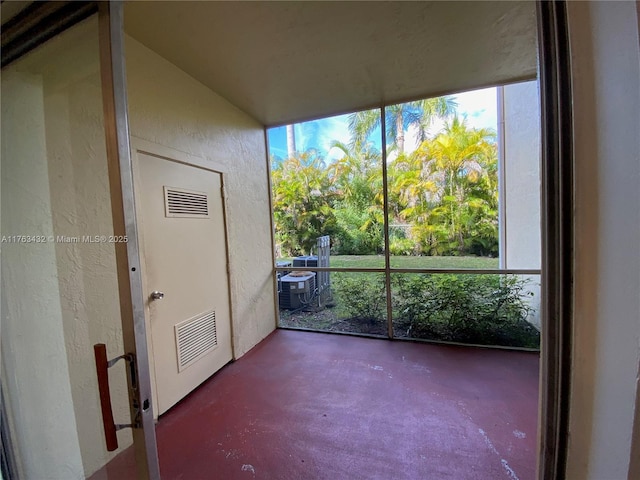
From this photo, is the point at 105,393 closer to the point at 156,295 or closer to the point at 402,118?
the point at 156,295

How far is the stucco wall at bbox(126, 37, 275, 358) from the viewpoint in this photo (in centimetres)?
176

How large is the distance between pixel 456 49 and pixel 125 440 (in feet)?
10.3

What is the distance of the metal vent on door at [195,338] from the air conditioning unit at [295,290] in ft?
4.16

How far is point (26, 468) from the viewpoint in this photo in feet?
3.14

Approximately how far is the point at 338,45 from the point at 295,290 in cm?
271

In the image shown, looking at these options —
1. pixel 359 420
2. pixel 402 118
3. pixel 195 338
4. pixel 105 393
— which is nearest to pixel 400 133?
pixel 402 118

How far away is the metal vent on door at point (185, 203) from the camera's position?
194 centimetres

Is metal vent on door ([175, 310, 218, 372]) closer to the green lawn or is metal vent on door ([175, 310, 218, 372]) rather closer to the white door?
the white door

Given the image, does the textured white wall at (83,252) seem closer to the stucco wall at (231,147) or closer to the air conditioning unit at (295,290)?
the stucco wall at (231,147)

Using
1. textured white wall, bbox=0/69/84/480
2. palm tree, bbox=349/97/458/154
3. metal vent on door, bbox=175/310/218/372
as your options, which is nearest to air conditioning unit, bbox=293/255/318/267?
metal vent on door, bbox=175/310/218/372

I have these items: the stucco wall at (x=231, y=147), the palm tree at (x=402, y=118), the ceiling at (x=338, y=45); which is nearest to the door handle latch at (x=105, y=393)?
the stucco wall at (x=231, y=147)

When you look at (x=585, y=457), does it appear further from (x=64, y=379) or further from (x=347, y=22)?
(x=347, y=22)

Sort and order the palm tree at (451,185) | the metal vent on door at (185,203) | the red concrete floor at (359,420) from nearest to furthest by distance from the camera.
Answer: the red concrete floor at (359,420)
the metal vent on door at (185,203)
the palm tree at (451,185)

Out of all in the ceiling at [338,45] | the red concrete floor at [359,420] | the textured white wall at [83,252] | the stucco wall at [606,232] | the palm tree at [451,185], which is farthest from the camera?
the palm tree at [451,185]
